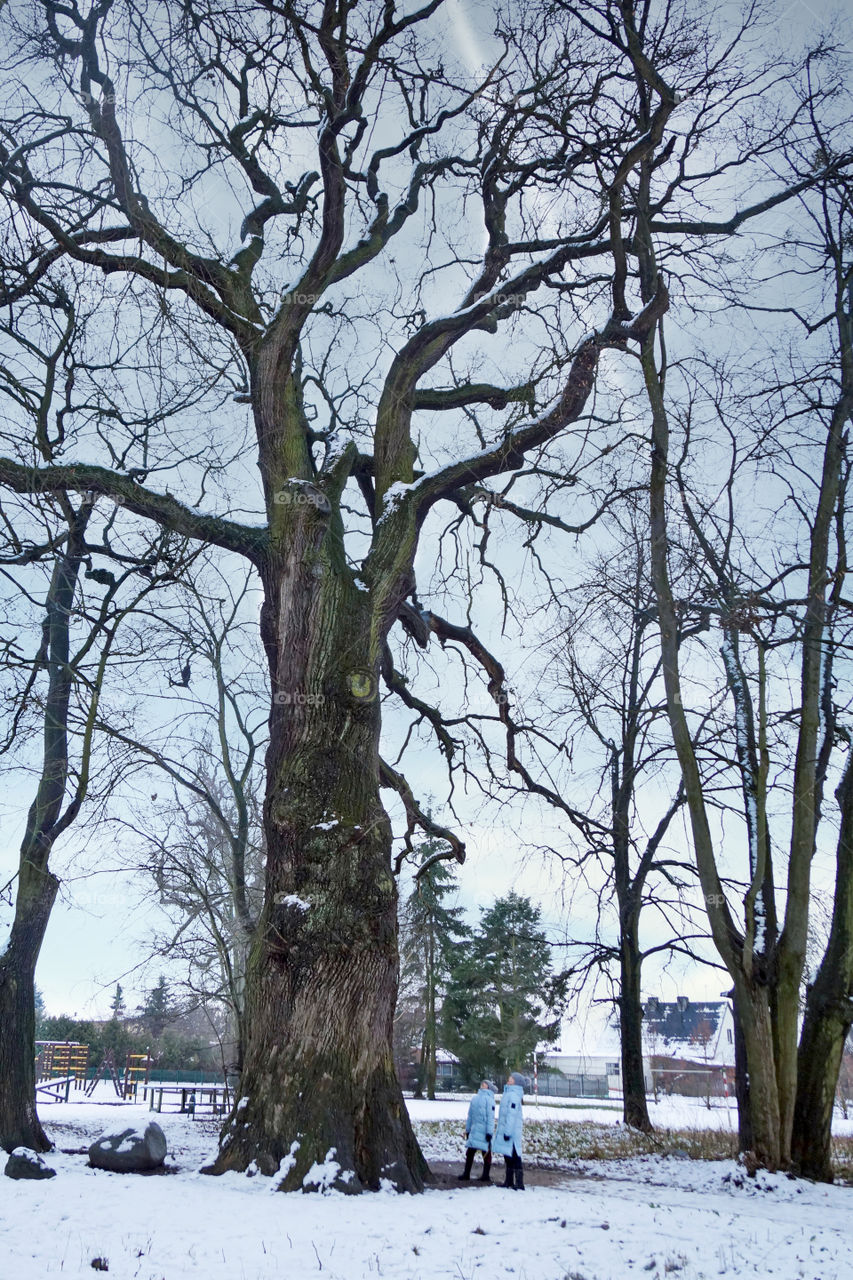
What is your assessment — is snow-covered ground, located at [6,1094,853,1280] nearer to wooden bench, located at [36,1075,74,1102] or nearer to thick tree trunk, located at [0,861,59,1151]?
thick tree trunk, located at [0,861,59,1151]

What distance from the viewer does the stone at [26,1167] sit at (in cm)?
645

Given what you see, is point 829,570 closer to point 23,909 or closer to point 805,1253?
point 805,1253

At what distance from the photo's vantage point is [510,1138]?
7867mm

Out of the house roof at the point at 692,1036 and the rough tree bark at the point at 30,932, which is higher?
the rough tree bark at the point at 30,932

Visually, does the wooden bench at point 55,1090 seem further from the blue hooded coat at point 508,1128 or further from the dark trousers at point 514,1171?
the dark trousers at point 514,1171

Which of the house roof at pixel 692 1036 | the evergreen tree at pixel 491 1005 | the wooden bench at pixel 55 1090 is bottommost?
the house roof at pixel 692 1036

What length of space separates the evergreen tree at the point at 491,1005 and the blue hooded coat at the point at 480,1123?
2149 centimetres

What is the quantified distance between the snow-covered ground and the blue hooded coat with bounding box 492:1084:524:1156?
94cm

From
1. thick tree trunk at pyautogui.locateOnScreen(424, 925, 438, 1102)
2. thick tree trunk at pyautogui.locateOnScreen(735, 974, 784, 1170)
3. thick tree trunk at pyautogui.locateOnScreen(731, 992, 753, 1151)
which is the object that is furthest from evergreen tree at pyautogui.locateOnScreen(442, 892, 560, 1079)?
thick tree trunk at pyautogui.locateOnScreen(735, 974, 784, 1170)

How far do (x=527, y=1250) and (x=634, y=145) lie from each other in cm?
837

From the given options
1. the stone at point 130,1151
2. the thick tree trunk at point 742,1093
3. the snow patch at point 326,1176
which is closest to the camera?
the snow patch at point 326,1176

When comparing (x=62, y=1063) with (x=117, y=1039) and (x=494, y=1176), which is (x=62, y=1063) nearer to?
(x=117, y=1039)

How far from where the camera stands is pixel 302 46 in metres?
Result: 7.53

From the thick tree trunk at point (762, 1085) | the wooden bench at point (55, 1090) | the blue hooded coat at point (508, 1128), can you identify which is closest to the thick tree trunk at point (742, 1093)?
the thick tree trunk at point (762, 1085)
